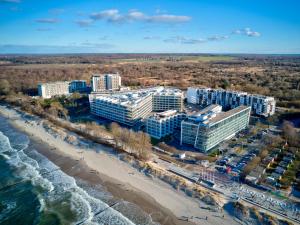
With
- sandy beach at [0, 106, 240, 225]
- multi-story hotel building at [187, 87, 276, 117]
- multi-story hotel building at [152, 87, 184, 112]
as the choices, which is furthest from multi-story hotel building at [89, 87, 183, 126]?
sandy beach at [0, 106, 240, 225]

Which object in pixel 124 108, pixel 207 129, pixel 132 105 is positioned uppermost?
pixel 132 105

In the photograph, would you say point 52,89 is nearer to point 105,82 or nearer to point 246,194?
point 105,82

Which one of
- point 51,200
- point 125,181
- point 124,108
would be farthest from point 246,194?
point 124,108

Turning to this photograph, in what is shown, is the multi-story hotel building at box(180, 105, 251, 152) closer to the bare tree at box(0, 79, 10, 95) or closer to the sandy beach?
the sandy beach

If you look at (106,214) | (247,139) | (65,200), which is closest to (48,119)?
(65,200)

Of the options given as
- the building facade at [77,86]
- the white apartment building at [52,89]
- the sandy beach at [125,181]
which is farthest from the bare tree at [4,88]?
the sandy beach at [125,181]

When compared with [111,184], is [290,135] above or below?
above

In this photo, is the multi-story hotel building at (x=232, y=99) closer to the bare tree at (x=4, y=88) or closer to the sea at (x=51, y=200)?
the sea at (x=51, y=200)
